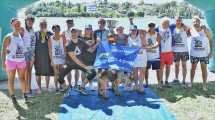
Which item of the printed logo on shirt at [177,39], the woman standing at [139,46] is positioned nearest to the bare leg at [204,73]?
the printed logo on shirt at [177,39]

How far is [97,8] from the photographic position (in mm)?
12992

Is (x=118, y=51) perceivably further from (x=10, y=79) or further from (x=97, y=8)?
(x=97, y=8)

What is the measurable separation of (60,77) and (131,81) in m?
1.61

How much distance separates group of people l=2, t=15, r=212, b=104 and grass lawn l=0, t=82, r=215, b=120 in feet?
1.00

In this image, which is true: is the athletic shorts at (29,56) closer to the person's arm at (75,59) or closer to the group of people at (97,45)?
the group of people at (97,45)

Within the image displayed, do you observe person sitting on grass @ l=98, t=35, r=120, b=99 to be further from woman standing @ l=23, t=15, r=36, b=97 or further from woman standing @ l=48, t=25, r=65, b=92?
woman standing @ l=23, t=15, r=36, b=97

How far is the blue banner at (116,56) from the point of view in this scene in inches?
364

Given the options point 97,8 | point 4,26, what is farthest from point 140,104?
point 97,8

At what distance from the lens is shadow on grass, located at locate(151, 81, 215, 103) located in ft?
30.3

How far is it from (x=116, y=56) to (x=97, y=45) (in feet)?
1.51

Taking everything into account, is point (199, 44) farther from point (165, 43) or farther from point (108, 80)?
point (108, 80)

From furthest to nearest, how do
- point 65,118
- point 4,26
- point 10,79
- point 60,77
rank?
1. point 4,26
2. point 60,77
3. point 10,79
4. point 65,118

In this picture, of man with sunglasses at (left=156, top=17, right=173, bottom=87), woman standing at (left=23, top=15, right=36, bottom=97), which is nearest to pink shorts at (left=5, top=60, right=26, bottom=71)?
woman standing at (left=23, top=15, right=36, bottom=97)

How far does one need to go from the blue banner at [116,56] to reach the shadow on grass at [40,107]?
113cm
